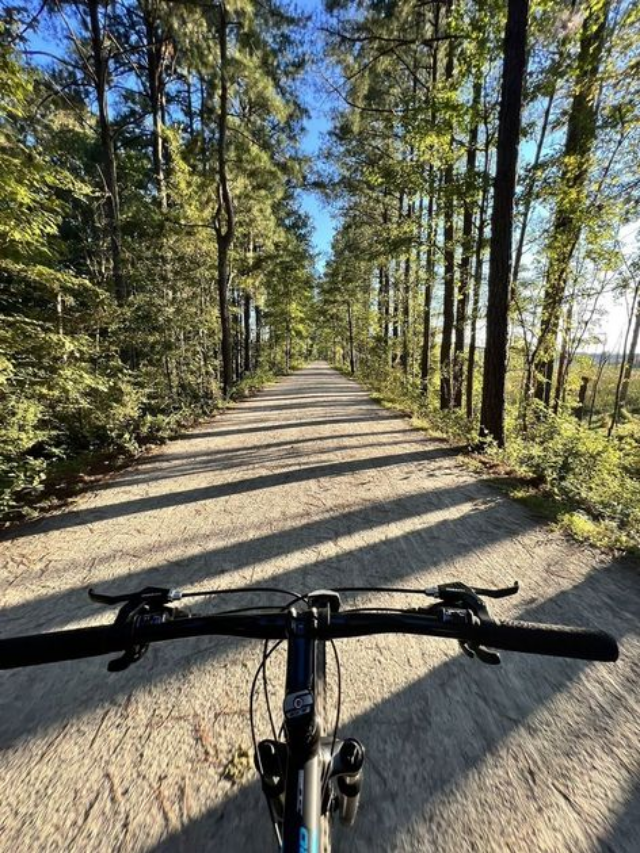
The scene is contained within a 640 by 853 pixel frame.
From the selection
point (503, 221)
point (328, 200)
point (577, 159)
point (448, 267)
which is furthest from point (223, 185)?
point (577, 159)

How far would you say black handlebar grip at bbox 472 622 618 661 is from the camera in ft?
3.27

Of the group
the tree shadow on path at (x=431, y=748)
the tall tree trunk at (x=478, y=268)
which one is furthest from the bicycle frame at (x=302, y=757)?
the tall tree trunk at (x=478, y=268)

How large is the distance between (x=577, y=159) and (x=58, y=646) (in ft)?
31.0

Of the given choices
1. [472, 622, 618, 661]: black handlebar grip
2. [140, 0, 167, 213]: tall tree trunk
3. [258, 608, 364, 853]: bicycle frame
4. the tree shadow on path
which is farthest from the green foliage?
[140, 0, 167, 213]: tall tree trunk

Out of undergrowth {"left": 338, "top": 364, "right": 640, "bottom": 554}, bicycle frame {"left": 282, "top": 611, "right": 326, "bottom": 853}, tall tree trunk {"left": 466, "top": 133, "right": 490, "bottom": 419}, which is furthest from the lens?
tall tree trunk {"left": 466, "top": 133, "right": 490, "bottom": 419}

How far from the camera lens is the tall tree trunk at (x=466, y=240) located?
22.9 ft

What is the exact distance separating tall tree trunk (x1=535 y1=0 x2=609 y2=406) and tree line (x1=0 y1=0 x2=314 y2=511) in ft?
24.3

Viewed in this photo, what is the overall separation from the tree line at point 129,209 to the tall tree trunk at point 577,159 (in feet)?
24.3

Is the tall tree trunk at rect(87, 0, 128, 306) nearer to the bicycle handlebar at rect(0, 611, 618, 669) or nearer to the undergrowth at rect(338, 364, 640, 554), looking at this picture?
the undergrowth at rect(338, 364, 640, 554)

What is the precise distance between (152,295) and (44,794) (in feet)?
35.1

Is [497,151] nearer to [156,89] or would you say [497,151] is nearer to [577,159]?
[577,159]

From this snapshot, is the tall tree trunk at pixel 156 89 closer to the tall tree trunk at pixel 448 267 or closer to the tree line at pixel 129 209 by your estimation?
the tree line at pixel 129 209

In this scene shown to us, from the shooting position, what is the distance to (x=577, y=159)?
668cm

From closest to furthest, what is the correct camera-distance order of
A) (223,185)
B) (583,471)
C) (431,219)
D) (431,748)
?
1. (431,748)
2. (583,471)
3. (431,219)
4. (223,185)
